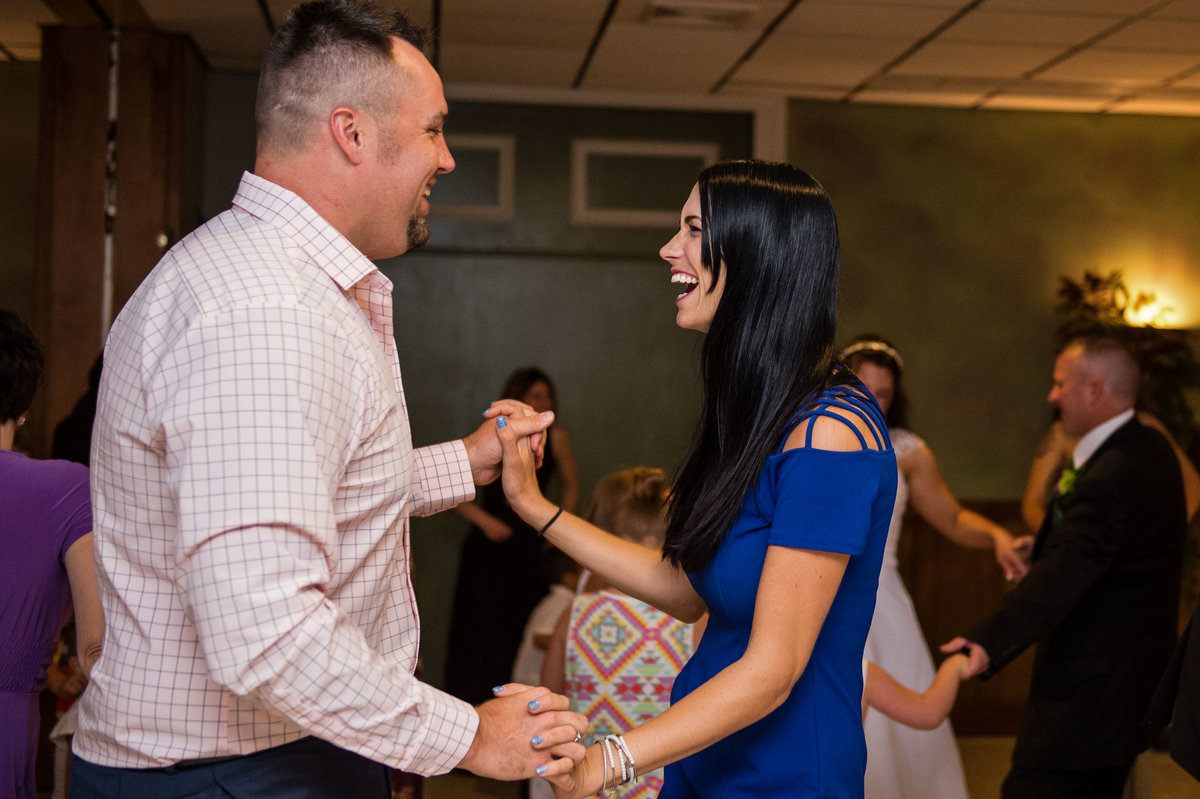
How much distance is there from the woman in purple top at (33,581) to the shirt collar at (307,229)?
32.1 inches

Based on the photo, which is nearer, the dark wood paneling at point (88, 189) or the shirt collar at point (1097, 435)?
the shirt collar at point (1097, 435)

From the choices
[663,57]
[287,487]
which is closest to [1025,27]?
[663,57]

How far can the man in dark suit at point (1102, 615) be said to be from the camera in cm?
308

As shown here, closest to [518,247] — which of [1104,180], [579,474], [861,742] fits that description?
[579,474]

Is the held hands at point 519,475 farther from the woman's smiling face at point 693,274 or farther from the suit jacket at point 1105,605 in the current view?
the suit jacket at point 1105,605

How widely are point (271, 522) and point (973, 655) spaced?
7.46ft

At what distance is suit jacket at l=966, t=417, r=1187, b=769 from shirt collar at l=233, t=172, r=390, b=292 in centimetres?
235

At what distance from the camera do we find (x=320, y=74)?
1.39 meters

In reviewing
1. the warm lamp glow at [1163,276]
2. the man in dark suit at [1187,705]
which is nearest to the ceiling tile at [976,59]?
the warm lamp glow at [1163,276]

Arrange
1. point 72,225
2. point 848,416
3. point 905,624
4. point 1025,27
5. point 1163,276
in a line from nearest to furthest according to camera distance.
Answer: point 848,416
point 905,624
point 72,225
point 1025,27
point 1163,276

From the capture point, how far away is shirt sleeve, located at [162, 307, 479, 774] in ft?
3.61

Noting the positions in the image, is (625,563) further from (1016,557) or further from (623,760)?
(1016,557)

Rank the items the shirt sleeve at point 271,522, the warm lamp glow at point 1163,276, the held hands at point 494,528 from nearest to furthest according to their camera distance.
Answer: the shirt sleeve at point 271,522
the held hands at point 494,528
the warm lamp glow at point 1163,276

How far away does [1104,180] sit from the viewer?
19.2ft
